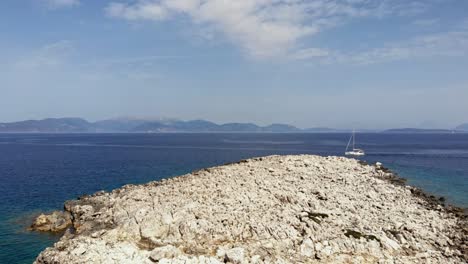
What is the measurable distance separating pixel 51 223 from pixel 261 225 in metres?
22.5

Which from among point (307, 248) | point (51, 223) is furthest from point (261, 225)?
point (51, 223)

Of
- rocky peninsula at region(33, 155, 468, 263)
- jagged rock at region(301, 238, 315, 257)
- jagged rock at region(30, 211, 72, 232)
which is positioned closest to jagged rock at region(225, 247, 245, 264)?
rocky peninsula at region(33, 155, 468, 263)

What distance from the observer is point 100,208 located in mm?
36719

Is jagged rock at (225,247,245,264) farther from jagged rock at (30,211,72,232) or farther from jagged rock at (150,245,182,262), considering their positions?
jagged rock at (30,211,72,232)

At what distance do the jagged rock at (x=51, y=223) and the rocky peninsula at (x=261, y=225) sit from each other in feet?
0.39

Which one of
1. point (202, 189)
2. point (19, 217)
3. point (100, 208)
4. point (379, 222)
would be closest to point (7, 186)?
point (19, 217)

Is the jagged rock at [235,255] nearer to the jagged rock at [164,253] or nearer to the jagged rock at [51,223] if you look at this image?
the jagged rock at [164,253]

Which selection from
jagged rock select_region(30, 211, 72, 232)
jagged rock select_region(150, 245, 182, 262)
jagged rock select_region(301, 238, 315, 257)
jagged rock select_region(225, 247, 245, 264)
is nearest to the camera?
jagged rock select_region(225, 247, 245, 264)

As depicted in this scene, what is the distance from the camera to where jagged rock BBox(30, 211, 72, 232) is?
34.7 m

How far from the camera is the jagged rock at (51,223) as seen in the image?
114 ft

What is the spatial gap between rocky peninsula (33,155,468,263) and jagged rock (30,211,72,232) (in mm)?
118

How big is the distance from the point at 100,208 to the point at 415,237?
1161 inches

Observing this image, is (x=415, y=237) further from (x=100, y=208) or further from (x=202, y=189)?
(x=100, y=208)

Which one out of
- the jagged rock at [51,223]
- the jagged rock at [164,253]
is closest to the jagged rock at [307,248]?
the jagged rock at [164,253]
